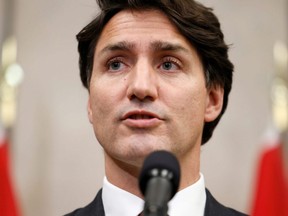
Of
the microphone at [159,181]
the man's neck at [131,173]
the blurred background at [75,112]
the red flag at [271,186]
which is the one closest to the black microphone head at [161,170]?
the microphone at [159,181]

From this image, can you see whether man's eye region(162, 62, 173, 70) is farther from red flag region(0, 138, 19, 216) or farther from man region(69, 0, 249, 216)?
red flag region(0, 138, 19, 216)

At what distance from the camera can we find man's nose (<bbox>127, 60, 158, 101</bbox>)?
5.56ft

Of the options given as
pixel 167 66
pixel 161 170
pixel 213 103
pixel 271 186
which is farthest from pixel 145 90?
pixel 271 186

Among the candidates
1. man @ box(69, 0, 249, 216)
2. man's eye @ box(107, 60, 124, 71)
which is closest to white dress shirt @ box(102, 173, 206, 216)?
man @ box(69, 0, 249, 216)

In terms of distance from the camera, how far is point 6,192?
2.72 meters

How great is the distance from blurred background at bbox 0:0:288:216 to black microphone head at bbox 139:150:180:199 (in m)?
1.89

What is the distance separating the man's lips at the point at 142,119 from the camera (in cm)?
170

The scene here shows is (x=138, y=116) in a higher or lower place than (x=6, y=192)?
higher

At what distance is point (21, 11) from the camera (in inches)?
132

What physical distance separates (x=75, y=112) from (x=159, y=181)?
2143 millimetres

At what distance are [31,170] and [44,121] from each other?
0.24 m

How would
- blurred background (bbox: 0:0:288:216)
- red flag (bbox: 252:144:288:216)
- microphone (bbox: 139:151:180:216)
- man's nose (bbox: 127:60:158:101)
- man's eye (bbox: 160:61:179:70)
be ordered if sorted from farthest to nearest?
blurred background (bbox: 0:0:288:216) < red flag (bbox: 252:144:288:216) < man's eye (bbox: 160:61:179:70) < man's nose (bbox: 127:60:158:101) < microphone (bbox: 139:151:180:216)

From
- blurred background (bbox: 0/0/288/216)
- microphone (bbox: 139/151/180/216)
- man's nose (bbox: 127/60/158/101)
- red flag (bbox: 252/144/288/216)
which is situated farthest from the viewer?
blurred background (bbox: 0/0/288/216)

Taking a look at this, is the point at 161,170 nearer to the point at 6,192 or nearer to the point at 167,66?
the point at 167,66
